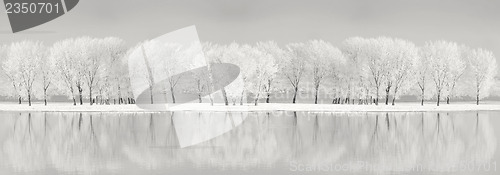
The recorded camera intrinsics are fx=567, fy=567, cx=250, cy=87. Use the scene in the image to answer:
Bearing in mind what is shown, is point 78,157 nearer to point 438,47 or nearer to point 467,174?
point 467,174

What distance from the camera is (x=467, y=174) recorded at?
2453 centimetres

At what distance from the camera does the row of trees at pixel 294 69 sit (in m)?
86.4

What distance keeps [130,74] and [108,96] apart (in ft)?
16.6

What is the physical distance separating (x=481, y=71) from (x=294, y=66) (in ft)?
102

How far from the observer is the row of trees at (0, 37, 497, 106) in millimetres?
86438

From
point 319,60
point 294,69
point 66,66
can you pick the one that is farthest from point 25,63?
point 319,60

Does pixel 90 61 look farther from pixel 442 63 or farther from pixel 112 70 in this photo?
pixel 442 63

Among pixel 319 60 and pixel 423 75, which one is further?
pixel 319 60

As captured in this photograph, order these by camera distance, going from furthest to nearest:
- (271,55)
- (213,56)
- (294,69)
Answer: (271,55)
(294,69)
(213,56)

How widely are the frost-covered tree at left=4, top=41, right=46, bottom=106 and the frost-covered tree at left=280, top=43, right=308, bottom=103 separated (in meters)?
39.6

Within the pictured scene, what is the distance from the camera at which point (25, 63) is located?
88.6 metres

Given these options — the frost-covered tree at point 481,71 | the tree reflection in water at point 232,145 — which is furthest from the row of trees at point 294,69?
the tree reflection in water at point 232,145

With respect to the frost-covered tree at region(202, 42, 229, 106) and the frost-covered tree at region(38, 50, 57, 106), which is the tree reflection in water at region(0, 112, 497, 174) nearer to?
the frost-covered tree at region(202, 42, 229, 106)

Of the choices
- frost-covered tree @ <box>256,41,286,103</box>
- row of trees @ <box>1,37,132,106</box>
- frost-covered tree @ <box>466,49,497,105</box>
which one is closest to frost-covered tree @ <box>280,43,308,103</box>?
frost-covered tree @ <box>256,41,286,103</box>
